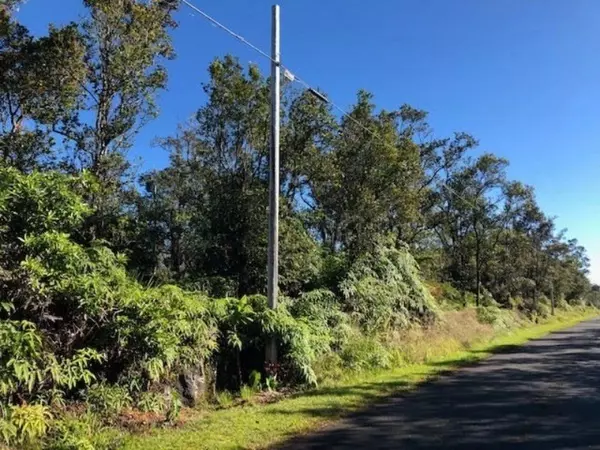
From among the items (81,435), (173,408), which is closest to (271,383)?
(173,408)

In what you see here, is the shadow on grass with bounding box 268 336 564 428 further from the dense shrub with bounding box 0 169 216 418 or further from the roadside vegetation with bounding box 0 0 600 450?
the dense shrub with bounding box 0 169 216 418

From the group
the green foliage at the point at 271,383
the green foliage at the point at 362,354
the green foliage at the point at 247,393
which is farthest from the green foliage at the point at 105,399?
the green foliage at the point at 362,354

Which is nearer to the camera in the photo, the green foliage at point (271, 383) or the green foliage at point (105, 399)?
the green foliage at point (105, 399)

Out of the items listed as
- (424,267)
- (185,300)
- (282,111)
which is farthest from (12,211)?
(424,267)

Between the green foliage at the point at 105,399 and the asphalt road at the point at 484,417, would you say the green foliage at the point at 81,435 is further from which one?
the asphalt road at the point at 484,417

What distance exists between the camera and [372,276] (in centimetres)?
1883

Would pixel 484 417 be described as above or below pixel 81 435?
below

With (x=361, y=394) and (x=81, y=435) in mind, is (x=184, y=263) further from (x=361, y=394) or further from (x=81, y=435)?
(x=81, y=435)

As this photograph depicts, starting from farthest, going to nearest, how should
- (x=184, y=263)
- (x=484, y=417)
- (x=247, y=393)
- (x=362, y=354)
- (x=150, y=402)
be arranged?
1. (x=184, y=263)
2. (x=362, y=354)
3. (x=247, y=393)
4. (x=484, y=417)
5. (x=150, y=402)

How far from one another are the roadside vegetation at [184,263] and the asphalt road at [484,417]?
34.1 inches

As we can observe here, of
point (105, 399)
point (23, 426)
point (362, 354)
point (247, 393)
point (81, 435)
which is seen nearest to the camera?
point (23, 426)

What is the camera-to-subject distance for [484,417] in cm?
942

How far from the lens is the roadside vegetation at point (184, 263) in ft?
26.9

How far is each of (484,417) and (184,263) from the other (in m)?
10.2
